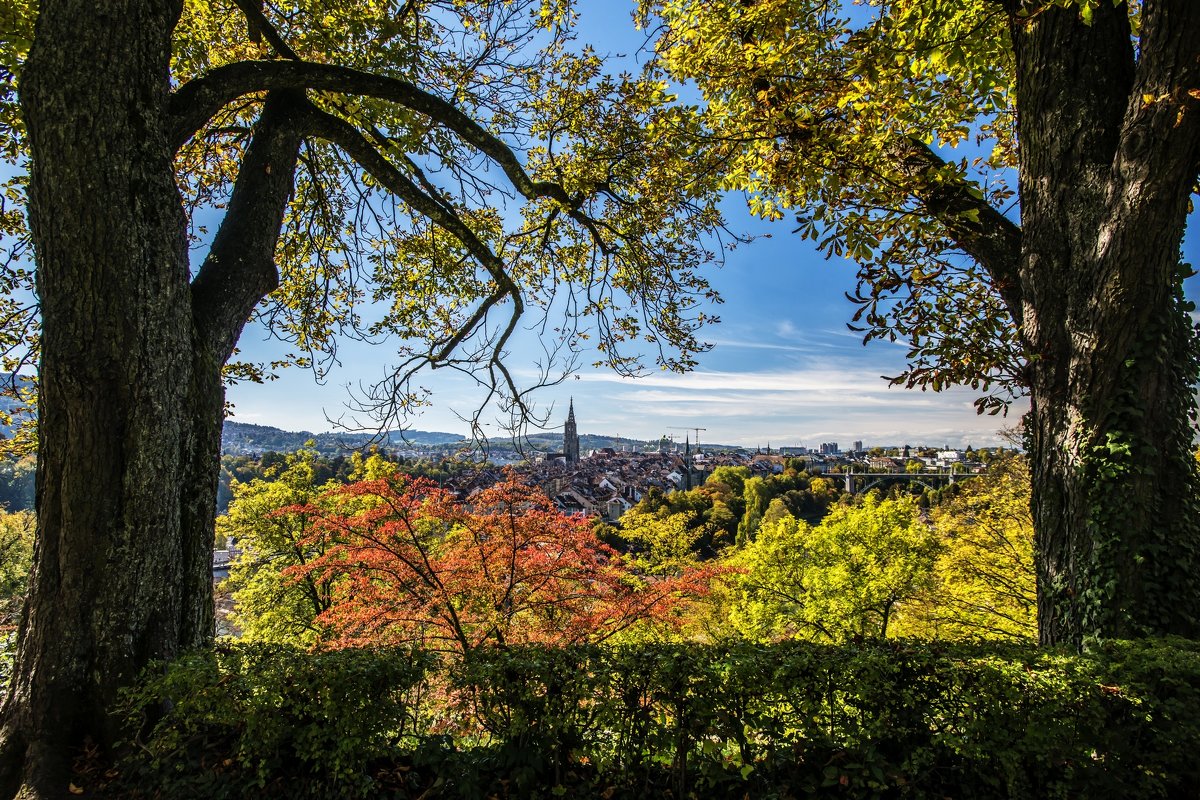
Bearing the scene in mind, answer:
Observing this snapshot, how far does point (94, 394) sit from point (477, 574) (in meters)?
3.76

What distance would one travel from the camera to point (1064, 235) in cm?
318

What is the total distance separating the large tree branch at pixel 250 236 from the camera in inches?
146

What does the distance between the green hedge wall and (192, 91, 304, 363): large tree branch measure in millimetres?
2256

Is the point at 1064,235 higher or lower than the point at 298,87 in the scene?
lower

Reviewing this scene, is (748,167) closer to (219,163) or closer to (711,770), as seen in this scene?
(711,770)

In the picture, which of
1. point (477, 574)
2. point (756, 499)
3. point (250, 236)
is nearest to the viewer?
point (250, 236)

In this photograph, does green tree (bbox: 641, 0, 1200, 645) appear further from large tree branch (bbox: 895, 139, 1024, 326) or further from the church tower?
the church tower

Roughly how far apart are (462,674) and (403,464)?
9506mm

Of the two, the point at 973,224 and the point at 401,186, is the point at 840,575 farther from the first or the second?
the point at 401,186

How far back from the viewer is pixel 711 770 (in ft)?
9.02

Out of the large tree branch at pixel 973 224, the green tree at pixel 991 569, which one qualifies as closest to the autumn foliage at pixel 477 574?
the large tree branch at pixel 973 224

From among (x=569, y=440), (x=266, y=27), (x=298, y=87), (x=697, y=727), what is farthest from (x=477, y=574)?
(x=569, y=440)

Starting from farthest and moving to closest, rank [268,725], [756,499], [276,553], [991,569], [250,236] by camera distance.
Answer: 1. [756,499]
2. [276,553]
3. [991,569]
4. [250,236]
5. [268,725]

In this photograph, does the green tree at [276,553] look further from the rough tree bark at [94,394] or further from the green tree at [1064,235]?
the green tree at [1064,235]
